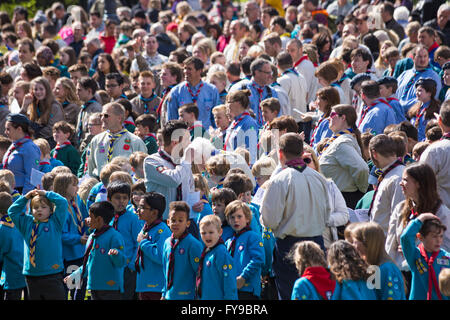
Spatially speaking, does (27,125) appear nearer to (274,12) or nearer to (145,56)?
(145,56)

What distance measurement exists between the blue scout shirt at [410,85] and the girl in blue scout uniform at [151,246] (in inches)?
202

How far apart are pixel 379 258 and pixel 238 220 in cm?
160

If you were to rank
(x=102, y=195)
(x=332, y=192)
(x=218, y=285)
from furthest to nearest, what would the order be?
(x=102, y=195)
(x=332, y=192)
(x=218, y=285)

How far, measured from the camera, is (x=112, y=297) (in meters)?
7.28

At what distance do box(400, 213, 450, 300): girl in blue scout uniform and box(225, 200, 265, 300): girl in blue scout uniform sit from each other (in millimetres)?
1397

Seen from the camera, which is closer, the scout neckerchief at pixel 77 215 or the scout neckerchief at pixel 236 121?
the scout neckerchief at pixel 77 215

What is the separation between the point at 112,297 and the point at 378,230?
2.85 metres

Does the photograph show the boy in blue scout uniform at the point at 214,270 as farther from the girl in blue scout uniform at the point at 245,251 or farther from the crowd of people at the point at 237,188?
the girl in blue scout uniform at the point at 245,251

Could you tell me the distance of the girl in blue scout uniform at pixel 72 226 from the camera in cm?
787

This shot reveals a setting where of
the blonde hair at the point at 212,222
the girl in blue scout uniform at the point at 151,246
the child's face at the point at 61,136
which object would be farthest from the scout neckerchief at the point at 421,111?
the blonde hair at the point at 212,222
